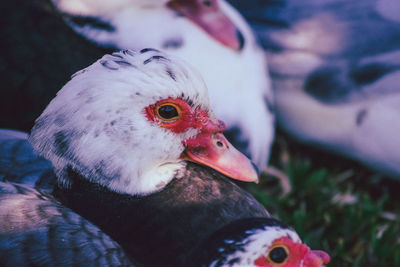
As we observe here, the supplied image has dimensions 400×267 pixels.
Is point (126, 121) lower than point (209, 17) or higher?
lower

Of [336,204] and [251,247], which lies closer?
[251,247]

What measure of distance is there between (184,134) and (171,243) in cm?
30

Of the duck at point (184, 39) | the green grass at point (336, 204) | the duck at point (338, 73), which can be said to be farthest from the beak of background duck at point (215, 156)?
the duck at point (338, 73)

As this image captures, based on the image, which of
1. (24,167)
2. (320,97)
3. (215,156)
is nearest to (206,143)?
(215,156)

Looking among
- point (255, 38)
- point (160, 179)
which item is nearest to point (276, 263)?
point (160, 179)

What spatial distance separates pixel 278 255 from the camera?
1.37 metres

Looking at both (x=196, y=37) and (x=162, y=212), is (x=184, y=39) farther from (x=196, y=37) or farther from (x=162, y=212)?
(x=162, y=212)

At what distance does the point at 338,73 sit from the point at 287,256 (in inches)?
49.1

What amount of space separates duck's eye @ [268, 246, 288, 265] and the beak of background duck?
10.3 inches

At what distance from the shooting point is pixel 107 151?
1471 millimetres

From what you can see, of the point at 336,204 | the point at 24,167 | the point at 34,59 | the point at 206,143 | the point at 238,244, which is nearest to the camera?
the point at 238,244

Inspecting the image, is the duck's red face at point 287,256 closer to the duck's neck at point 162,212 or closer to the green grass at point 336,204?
the duck's neck at point 162,212

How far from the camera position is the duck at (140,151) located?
1444mm

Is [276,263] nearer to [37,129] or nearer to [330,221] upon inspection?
[37,129]
